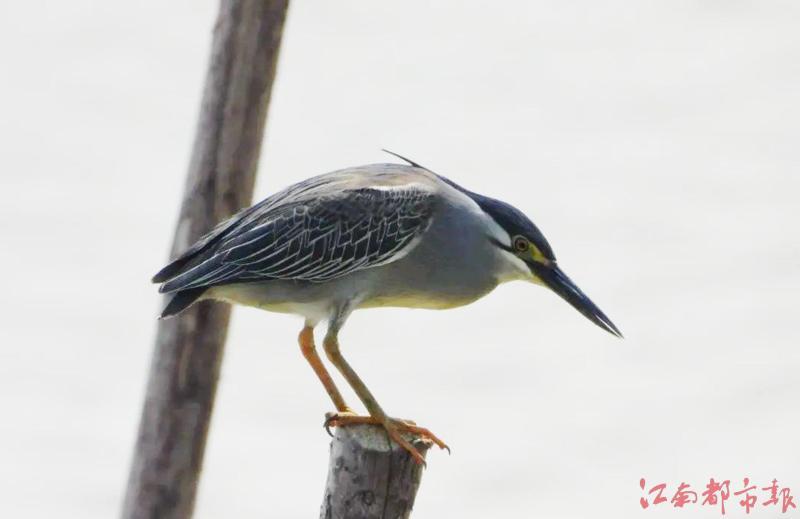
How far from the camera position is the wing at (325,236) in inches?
197

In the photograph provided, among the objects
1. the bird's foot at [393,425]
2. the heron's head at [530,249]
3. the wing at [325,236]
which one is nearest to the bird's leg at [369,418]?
the bird's foot at [393,425]

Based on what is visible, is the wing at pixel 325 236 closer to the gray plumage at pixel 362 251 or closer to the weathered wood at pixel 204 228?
the gray plumage at pixel 362 251

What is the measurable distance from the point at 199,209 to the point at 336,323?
3.12ft

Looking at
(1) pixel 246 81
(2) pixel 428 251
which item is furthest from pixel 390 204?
(1) pixel 246 81

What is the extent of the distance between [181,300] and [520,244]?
1.07 m

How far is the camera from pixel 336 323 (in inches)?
199

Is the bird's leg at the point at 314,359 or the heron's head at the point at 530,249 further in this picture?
the bird's leg at the point at 314,359

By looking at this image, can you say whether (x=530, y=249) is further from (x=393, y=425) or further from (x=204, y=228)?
(x=204, y=228)

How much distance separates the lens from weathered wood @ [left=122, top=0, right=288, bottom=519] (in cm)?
574

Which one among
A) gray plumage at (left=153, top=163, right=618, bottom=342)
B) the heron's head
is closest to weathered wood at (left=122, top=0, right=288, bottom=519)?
gray plumage at (left=153, top=163, right=618, bottom=342)

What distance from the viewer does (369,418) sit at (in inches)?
191

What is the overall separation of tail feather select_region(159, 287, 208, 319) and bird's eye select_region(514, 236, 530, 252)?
983 millimetres

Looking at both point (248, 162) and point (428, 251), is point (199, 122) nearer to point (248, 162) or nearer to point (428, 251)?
point (248, 162)

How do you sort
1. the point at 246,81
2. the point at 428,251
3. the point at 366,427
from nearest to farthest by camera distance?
the point at 366,427 → the point at 428,251 → the point at 246,81
